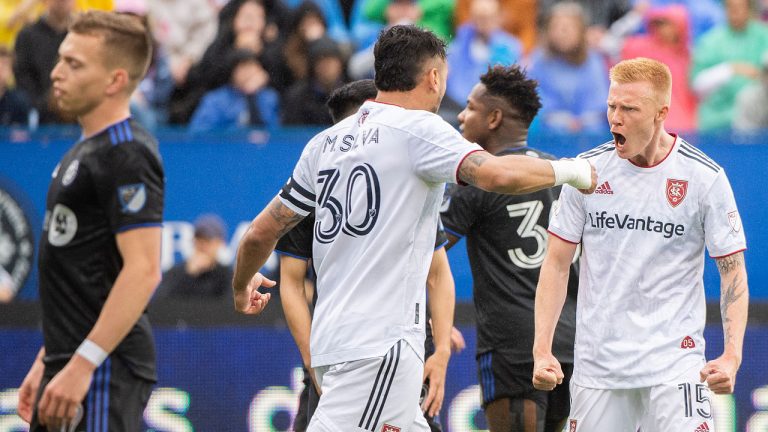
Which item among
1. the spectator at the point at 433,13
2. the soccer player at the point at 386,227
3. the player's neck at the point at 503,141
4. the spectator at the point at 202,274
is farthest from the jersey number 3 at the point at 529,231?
the spectator at the point at 433,13

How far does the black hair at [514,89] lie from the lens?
6.95 meters

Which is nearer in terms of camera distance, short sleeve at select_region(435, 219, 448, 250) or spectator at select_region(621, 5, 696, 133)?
short sleeve at select_region(435, 219, 448, 250)

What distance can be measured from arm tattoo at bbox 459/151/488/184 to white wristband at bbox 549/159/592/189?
290 millimetres

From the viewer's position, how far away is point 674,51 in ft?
39.8

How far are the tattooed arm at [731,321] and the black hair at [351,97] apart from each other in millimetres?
2005

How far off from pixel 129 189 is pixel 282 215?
67cm

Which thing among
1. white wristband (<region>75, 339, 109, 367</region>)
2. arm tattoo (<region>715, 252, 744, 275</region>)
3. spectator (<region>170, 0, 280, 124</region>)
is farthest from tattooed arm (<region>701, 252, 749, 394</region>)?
spectator (<region>170, 0, 280, 124</region>)

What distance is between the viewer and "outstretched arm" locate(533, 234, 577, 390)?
18.2 feet

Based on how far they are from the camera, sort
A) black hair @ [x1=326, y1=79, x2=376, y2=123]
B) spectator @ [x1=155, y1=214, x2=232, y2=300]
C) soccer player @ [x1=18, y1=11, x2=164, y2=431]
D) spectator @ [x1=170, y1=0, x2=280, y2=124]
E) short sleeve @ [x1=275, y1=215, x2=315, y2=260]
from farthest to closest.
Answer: spectator @ [x1=170, y1=0, x2=280, y2=124], spectator @ [x1=155, y1=214, x2=232, y2=300], black hair @ [x1=326, y1=79, x2=376, y2=123], short sleeve @ [x1=275, y1=215, x2=315, y2=260], soccer player @ [x1=18, y1=11, x2=164, y2=431]

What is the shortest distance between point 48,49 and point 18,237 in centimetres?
208

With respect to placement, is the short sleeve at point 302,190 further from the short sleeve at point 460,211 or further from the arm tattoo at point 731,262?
the arm tattoo at point 731,262

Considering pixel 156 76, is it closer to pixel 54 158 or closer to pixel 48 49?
pixel 48 49

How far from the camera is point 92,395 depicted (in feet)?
17.2

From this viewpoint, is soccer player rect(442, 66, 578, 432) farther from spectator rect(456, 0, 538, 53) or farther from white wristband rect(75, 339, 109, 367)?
spectator rect(456, 0, 538, 53)
